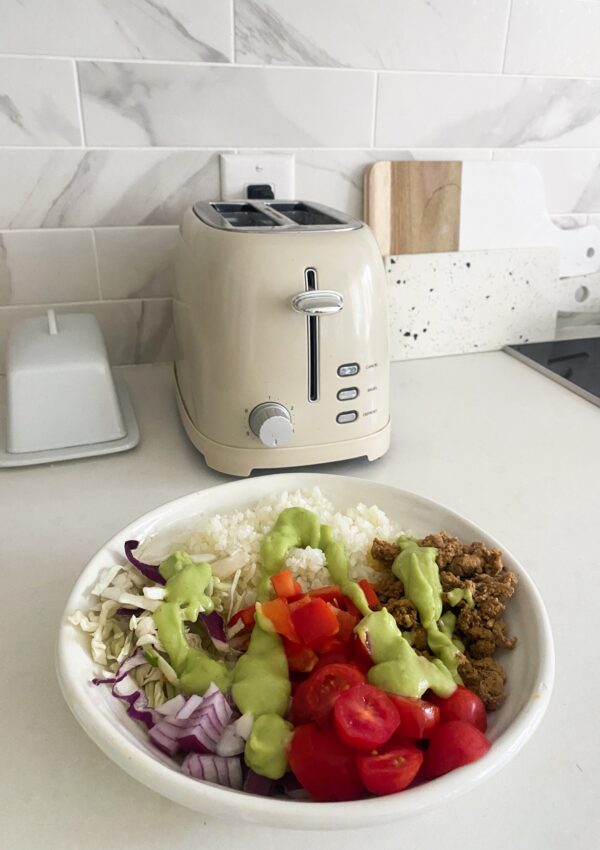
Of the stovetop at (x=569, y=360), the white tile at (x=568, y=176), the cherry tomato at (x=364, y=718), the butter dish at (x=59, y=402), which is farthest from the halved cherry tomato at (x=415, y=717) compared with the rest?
the white tile at (x=568, y=176)

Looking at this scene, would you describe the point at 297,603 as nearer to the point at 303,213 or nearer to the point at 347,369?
the point at 347,369

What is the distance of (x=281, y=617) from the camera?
45 cm

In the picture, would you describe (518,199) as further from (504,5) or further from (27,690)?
(27,690)

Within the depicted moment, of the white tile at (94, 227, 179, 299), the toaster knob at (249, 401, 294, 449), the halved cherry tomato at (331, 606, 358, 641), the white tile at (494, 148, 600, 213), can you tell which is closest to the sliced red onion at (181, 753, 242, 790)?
the halved cherry tomato at (331, 606, 358, 641)

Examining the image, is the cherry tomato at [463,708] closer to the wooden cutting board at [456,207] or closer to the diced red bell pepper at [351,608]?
the diced red bell pepper at [351,608]

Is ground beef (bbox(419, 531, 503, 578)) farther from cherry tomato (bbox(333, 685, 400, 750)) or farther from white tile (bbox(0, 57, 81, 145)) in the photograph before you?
white tile (bbox(0, 57, 81, 145))

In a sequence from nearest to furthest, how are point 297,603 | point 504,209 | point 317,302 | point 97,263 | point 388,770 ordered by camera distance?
point 388,770 → point 297,603 → point 317,302 → point 97,263 → point 504,209

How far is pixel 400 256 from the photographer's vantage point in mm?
1012

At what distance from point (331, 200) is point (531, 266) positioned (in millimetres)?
342

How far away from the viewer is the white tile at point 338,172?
37.7 inches

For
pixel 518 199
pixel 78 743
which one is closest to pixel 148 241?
pixel 518 199

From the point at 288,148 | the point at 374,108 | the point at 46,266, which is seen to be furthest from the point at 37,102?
the point at 374,108

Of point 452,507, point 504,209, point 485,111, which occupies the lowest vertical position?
point 452,507

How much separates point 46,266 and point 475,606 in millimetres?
707
